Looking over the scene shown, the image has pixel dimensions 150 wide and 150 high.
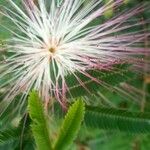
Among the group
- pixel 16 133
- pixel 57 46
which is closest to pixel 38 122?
pixel 16 133

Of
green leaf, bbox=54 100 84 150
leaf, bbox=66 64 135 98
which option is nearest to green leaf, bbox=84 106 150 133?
leaf, bbox=66 64 135 98

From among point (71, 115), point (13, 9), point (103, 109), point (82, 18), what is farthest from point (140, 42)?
point (71, 115)

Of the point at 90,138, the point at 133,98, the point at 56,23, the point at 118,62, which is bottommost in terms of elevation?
the point at 90,138

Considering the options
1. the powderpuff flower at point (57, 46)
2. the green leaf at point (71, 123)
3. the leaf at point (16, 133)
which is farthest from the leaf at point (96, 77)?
the green leaf at point (71, 123)

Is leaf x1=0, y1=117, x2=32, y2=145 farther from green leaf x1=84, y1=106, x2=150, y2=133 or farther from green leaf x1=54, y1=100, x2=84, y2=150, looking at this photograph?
green leaf x1=54, y1=100, x2=84, y2=150

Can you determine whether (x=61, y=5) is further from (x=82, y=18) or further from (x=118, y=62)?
(x=118, y=62)
